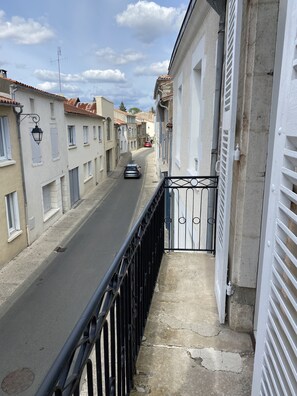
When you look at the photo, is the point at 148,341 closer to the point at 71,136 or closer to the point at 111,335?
the point at 111,335

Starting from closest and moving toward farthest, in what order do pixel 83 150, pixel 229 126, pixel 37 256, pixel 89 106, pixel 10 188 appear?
pixel 229 126, pixel 10 188, pixel 37 256, pixel 83 150, pixel 89 106

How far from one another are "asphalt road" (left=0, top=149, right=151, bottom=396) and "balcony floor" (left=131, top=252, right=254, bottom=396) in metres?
3.88

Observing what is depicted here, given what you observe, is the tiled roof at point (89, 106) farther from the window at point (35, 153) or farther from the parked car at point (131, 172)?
Answer: the window at point (35, 153)

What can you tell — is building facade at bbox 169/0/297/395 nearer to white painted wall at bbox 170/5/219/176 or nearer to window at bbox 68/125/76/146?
white painted wall at bbox 170/5/219/176

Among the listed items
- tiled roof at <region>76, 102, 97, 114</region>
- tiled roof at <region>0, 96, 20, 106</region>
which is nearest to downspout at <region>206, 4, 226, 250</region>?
tiled roof at <region>0, 96, 20, 106</region>

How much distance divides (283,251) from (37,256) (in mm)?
10955

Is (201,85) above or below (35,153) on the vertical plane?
above

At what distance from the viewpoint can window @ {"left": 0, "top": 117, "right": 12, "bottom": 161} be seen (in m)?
9.80

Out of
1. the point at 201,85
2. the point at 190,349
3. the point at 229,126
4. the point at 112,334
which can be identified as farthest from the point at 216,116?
the point at 112,334

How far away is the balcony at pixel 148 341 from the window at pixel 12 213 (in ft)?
28.0

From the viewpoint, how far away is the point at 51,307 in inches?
304

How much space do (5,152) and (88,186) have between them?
37.3 ft

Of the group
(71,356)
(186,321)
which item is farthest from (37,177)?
(71,356)

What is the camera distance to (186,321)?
2756 mm
